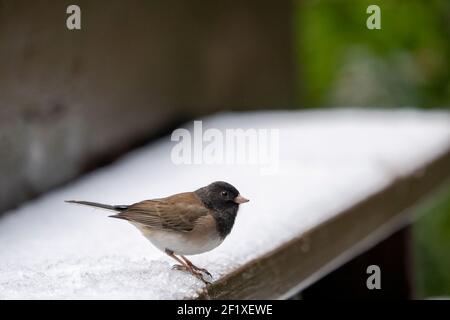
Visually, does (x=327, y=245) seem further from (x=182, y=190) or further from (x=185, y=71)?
(x=185, y=71)

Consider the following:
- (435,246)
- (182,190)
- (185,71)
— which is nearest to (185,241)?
(182,190)

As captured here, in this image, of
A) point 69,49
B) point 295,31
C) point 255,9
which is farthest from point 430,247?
point 69,49

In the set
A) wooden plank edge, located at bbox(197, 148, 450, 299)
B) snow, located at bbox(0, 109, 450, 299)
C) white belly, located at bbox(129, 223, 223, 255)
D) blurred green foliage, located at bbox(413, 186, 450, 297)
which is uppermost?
white belly, located at bbox(129, 223, 223, 255)

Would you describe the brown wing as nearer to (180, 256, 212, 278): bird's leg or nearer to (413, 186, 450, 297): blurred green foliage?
(180, 256, 212, 278): bird's leg

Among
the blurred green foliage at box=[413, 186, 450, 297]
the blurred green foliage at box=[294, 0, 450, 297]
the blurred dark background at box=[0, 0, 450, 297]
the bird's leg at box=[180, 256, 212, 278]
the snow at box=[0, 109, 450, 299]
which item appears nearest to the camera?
the snow at box=[0, 109, 450, 299]

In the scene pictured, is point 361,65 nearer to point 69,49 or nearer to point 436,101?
point 436,101

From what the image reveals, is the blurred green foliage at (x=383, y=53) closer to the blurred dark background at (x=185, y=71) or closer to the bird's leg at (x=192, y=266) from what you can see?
the blurred dark background at (x=185, y=71)

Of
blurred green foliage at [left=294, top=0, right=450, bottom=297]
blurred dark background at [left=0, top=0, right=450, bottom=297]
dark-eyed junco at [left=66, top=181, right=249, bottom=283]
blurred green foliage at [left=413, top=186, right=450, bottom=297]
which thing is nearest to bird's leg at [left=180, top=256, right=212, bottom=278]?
dark-eyed junco at [left=66, top=181, right=249, bottom=283]

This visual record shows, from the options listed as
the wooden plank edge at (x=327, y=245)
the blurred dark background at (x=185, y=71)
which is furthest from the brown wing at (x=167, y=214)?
the blurred dark background at (x=185, y=71)
